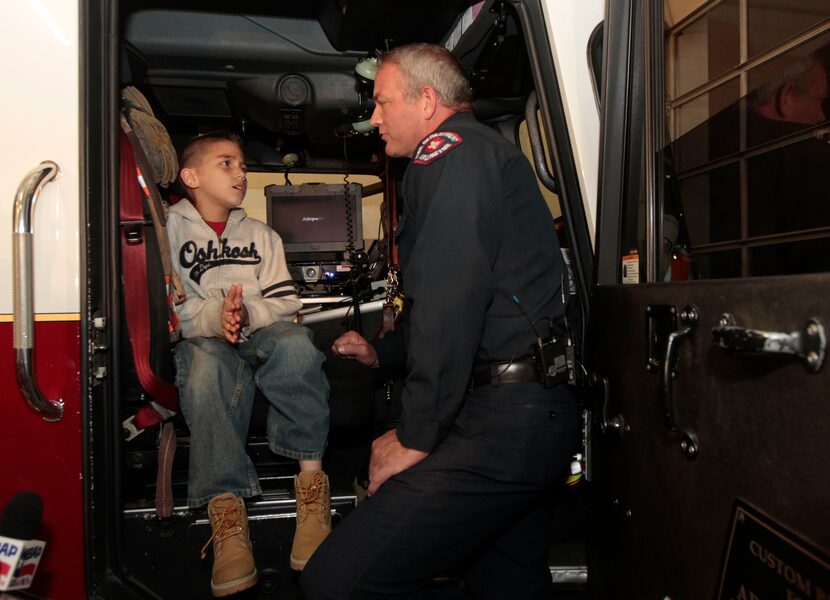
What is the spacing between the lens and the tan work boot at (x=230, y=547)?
1.70 m

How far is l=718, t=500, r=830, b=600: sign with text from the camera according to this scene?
0.82 meters

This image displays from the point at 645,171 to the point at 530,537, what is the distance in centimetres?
109

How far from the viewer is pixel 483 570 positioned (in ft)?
6.01

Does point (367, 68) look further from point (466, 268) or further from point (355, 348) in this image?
point (466, 268)

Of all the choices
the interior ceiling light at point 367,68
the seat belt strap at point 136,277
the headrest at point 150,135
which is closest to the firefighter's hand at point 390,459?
the seat belt strap at point 136,277

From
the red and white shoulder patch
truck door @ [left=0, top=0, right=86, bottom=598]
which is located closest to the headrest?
truck door @ [left=0, top=0, right=86, bottom=598]

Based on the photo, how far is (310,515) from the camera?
73.5 inches

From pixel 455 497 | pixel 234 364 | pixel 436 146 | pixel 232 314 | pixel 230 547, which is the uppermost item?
pixel 436 146

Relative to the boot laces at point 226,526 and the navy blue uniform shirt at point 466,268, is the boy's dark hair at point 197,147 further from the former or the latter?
the boot laces at point 226,526

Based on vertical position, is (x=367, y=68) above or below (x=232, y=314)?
above

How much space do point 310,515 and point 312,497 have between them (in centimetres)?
5

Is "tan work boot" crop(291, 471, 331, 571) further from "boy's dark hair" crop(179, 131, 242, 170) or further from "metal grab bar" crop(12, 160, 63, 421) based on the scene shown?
"boy's dark hair" crop(179, 131, 242, 170)

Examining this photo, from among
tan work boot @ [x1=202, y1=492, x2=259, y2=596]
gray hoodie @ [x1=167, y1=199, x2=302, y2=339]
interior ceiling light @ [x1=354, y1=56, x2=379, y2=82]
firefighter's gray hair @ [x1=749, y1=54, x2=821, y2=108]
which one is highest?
interior ceiling light @ [x1=354, y1=56, x2=379, y2=82]

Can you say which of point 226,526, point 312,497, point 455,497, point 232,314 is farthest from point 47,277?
point 455,497
